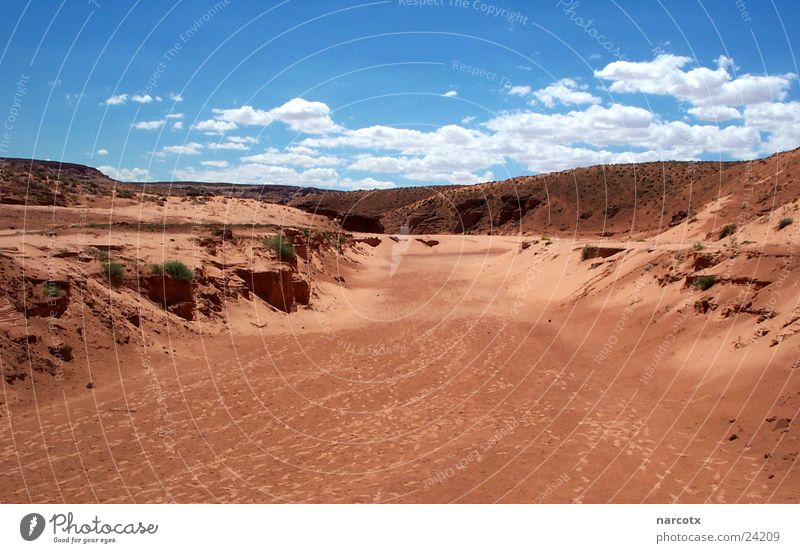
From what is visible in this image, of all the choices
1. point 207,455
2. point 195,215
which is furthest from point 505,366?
point 195,215

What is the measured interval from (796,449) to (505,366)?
7.15 m

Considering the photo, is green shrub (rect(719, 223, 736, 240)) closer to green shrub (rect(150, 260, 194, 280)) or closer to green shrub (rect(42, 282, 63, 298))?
green shrub (rect(150, 260, 194, 280))

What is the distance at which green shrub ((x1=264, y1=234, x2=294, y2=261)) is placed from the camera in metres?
24.2

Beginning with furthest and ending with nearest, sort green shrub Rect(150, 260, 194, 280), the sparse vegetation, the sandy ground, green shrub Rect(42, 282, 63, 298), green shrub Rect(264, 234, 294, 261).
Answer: green shrub Rect(264, 234, 294, 261) < green shrub Rect(150, 260, 194, 280) < the sparse vegetation < green shrub Rect(42, 282, 63, 298) < the sandy ground

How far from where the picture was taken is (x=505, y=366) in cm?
1506

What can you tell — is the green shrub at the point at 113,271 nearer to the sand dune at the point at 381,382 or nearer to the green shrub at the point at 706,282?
the sand dune at the point at 381,382

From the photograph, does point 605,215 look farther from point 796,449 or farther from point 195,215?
point 796,449

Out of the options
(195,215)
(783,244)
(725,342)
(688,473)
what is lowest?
(688,473)

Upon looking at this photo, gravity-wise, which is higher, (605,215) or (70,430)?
(605,215)

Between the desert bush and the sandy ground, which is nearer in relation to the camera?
the sandy ground

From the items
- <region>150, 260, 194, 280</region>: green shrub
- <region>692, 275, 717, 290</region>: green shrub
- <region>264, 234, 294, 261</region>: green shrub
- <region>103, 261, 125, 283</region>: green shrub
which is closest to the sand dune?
<region>692, 275, 717, 290</region>: green shrub

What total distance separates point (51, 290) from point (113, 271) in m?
2.77

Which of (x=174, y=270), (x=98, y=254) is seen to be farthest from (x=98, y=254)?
(x=174, y=270)

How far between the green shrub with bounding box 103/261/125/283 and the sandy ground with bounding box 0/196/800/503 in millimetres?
1933
